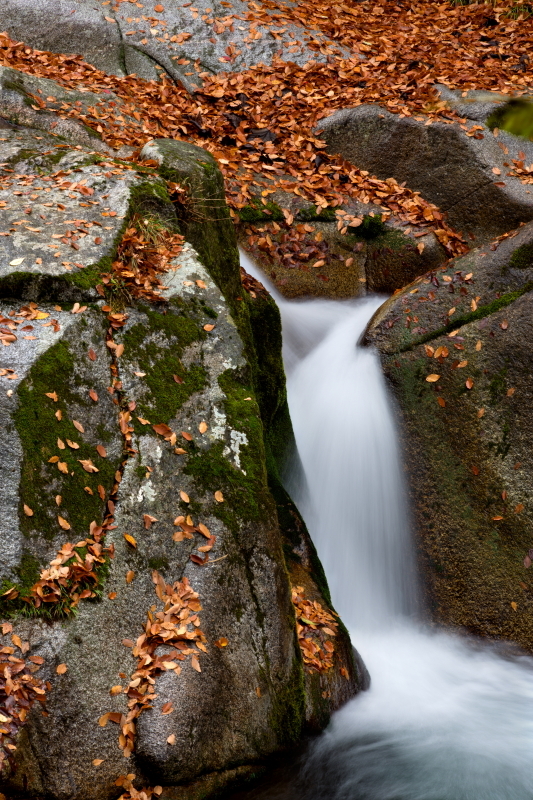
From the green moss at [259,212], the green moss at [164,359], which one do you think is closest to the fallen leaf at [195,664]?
the green moss at [164,359]

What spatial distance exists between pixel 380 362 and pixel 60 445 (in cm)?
333

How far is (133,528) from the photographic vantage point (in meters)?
3.57

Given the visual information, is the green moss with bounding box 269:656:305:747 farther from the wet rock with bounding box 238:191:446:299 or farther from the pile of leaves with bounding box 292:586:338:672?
the wet rock with bounding box 238:191:446:299

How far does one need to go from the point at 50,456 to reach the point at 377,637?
10.2ft

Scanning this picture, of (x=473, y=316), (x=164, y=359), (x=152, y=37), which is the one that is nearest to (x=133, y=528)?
(x=164, y=359)

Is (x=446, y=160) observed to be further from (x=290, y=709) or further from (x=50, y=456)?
(x=290, y=709)

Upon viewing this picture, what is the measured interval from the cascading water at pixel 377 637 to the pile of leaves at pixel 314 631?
0.36 metres

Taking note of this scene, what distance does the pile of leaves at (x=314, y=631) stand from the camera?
13.7 ft

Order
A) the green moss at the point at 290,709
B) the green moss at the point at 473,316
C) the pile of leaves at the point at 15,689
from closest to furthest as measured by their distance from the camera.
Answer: the pile of leaves at the point at 15,689 → the green moss at the point at 290,709 → the green moss at the point at 473,316

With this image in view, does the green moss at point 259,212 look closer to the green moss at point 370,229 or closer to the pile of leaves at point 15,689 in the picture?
the green moss at point 370,229

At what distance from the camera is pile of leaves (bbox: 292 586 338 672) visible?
418 cm

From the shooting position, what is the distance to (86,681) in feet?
10.2

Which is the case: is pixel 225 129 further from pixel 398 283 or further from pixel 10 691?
pixel 10 691

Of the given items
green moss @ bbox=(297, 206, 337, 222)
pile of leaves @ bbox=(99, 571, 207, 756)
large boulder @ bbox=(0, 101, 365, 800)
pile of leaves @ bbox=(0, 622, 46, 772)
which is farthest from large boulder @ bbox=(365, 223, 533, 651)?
pile of leaves @ bbox=(0, 622, 46, 772)
